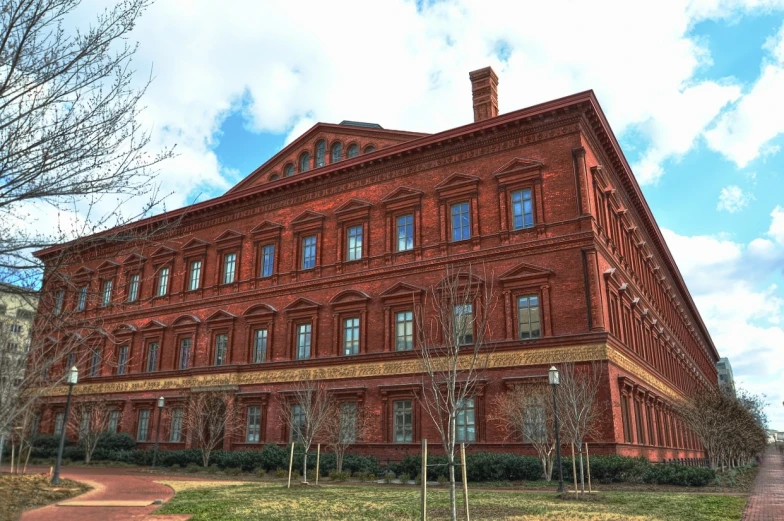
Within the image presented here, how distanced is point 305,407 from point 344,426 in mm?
1772

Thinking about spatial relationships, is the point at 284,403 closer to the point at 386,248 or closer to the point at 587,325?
the point at 386,248

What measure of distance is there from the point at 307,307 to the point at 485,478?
12234mm

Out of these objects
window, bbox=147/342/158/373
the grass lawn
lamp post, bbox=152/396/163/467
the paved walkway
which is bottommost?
the paved walkway

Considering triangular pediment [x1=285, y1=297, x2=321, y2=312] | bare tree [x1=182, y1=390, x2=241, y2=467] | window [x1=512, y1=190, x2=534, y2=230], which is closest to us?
window [x1=512, y1=190, x2=534, y2=230]

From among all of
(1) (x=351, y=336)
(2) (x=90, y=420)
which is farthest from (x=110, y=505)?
(2) (x=90, y=420)

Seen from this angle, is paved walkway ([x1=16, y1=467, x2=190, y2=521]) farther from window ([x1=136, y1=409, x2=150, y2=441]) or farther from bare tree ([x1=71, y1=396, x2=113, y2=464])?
window ([x1=136, y1=409, x2=150, y2=441])

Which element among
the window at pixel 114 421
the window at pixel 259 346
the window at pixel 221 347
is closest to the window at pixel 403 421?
the window at pixel 259 346

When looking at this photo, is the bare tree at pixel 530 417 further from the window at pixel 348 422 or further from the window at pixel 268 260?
the window at pixel 268 260

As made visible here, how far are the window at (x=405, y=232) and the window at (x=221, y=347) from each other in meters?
10.9

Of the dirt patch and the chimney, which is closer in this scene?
the dirt patch

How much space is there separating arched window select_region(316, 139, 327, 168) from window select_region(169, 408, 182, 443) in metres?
15.0

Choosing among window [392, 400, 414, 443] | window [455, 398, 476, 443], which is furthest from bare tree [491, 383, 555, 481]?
window [392, 400, 414, 443]

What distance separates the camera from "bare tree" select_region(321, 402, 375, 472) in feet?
80.6

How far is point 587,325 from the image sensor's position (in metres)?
22.4
